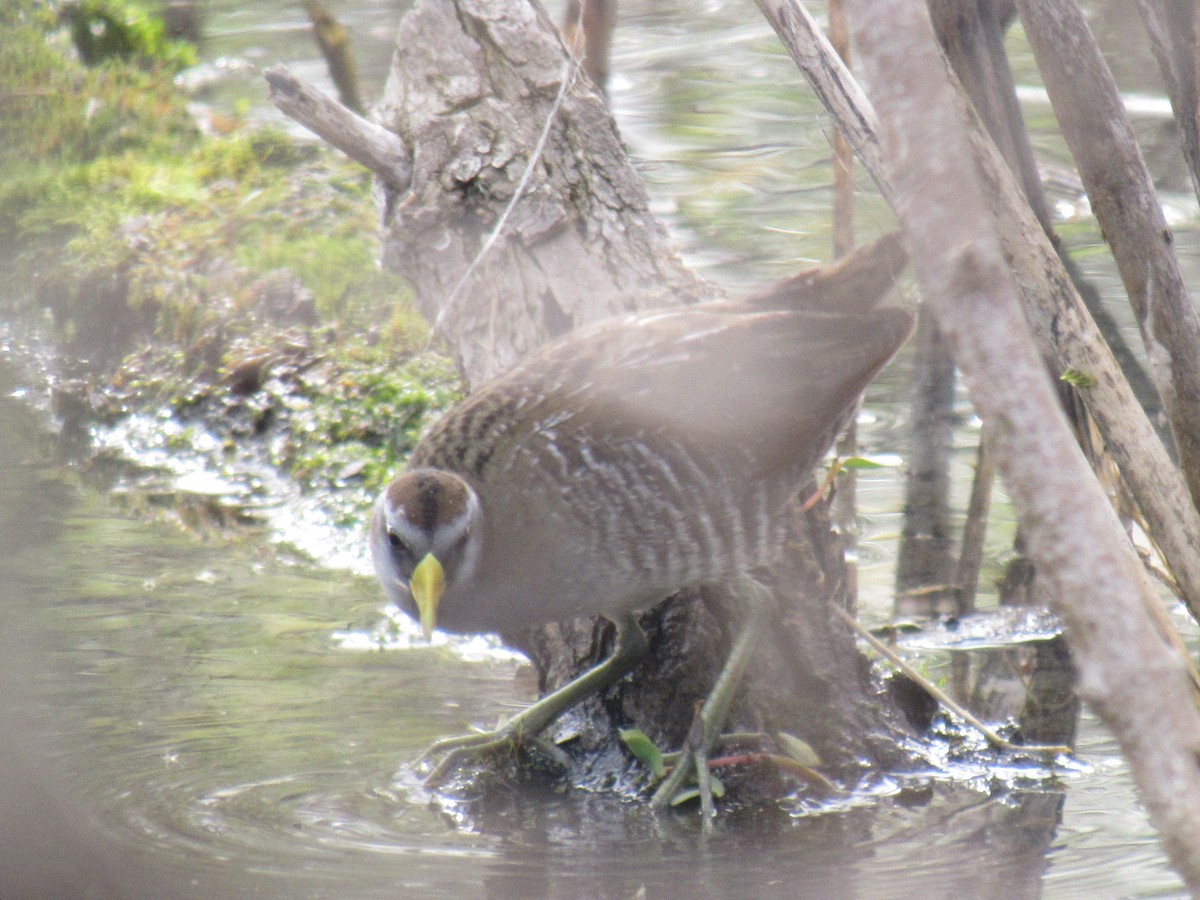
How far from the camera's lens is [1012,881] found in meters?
3.15

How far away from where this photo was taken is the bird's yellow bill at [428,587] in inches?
134

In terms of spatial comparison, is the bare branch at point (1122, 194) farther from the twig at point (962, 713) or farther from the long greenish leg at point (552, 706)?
the long greenish leg at point (552, 706)

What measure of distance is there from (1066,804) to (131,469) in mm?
4011

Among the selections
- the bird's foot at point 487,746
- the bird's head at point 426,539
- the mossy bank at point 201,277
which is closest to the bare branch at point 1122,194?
the bird's head at point 426,539

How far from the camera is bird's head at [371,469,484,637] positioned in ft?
11.3

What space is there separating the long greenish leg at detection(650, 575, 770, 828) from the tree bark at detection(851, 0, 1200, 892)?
6.67 ft

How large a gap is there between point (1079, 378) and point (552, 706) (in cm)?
154

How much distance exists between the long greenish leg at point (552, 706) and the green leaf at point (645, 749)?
0.17m

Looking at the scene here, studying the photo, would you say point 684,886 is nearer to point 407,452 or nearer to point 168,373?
point 407,452

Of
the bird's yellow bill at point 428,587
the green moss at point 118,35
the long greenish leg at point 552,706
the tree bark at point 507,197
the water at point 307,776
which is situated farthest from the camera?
the green moss at point 118,35

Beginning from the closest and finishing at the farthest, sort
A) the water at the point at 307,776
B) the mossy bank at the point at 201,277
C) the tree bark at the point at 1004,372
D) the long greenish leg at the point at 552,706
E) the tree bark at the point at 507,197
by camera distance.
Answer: the tree bark at the point at 1004,372, the water at the point at 307,776, the long greenish leg at the point at 552,706, the tree bark at the point at 507,197, the mossy bank at the point at 201,277

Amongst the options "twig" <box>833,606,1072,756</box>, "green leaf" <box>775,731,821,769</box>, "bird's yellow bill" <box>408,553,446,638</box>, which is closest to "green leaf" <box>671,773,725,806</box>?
"green leaf" <box>775,731,821,769</box>

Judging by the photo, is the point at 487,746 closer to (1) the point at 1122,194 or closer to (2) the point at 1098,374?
(2) the point at 1098,374

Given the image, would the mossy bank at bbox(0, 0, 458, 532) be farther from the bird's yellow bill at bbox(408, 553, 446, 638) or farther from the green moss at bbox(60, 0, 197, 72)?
the bird's yellow bill at bbox(408, 553, 446, 638)
